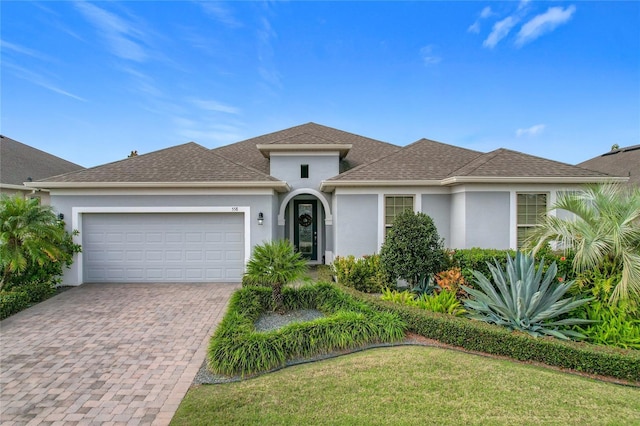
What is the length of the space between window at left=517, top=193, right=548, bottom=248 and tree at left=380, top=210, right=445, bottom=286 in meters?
4.32

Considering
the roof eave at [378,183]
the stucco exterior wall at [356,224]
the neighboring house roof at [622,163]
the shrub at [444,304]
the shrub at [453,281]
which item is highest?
the neighboring house roof at [622,163]

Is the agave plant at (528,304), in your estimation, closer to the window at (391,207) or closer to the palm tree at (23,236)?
the window at (391,207)

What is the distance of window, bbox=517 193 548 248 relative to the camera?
10.0 metres

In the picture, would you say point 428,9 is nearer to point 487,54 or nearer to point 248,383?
point 487,54

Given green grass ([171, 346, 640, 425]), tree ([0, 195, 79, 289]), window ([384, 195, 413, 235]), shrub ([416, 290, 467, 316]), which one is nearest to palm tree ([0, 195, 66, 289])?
tree ([0, 195, 79, 289])

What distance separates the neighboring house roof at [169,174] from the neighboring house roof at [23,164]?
5759 mm

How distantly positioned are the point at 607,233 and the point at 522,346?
2987mm

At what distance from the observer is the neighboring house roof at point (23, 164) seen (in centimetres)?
1341

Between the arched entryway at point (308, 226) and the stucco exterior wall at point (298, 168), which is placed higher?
the stucco exterior wall at point (298, 168)

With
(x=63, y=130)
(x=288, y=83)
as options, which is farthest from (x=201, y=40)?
(x=63, y=130)

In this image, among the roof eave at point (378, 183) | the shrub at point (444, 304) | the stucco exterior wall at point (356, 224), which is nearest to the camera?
the shrub at point (444, 304)

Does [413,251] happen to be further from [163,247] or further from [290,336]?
[163,247]

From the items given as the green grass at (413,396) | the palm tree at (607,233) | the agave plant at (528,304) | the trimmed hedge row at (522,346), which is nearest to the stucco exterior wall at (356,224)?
the trimmed hedge row at (522,346)

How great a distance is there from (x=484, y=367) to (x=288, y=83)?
56.5 ft
